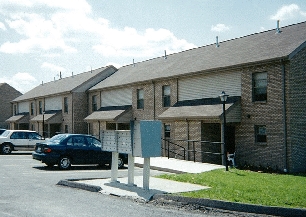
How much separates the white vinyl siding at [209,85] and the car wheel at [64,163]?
30.6 ft

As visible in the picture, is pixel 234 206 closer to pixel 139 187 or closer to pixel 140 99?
pixel 139 187

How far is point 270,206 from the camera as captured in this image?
28.9 feet

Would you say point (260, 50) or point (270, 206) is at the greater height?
point (260, 50)

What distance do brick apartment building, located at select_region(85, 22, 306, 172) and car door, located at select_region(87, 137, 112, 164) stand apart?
515 cm

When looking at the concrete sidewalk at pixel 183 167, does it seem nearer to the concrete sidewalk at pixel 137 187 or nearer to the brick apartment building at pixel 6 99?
A: the concrete sidewalk at pixel 137 187

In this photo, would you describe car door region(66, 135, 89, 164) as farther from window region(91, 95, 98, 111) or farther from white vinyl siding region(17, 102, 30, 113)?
white vinyl siding region(17, 102, 30, 113)

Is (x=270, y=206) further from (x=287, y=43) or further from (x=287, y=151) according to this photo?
(x=287, y=43)

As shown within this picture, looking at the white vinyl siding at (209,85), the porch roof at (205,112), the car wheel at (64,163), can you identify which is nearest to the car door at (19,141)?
the porch roof at (205,112)

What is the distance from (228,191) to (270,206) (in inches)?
94.9

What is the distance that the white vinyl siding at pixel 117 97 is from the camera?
1238 inches

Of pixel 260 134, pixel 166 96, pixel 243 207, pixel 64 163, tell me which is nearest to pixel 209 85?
pixel 166 96

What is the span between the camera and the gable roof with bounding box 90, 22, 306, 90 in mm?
19672

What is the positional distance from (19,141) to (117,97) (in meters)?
9.12

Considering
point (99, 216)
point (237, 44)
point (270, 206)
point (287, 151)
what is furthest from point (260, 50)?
point (99, 216)
